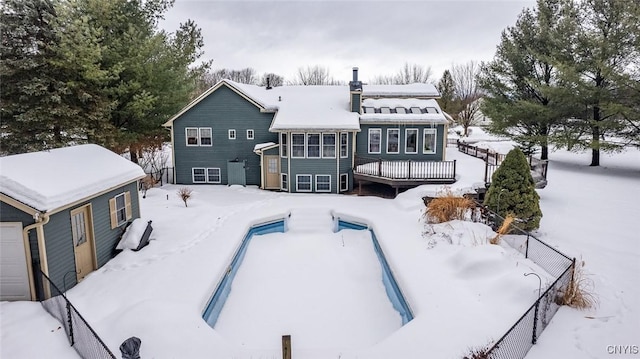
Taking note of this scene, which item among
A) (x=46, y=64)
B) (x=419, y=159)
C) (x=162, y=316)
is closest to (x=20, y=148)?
(x=46, y=64)

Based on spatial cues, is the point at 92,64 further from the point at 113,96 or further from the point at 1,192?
the point at 1,192

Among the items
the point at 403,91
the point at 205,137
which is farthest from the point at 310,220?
the point at 403,91

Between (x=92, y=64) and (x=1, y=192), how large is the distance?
10573mm

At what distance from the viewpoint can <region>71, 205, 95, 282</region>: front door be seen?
28.4 feet

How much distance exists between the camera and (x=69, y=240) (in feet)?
27.3

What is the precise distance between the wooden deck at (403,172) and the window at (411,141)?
0.93m

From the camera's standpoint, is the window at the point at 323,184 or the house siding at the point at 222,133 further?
the house siding at the point at 222,133

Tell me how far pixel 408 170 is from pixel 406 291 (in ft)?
31.4

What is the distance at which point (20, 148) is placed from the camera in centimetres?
1526

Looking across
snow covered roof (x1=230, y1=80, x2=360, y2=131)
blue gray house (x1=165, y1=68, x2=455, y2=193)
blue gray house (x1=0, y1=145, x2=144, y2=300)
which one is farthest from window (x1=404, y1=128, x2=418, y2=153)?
blue gray house (x1=0, y1=145, x2=144, y2=300)

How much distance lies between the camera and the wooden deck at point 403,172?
16516 mm

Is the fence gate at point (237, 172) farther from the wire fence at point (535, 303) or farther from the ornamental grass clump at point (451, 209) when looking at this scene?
the wire fence at point (535, 303)

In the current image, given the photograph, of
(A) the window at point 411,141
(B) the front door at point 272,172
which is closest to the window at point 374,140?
(A) the window at point 411,141

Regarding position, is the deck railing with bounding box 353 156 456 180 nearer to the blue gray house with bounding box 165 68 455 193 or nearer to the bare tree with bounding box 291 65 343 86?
the blue gray house with bounding box 165 68 455 193
